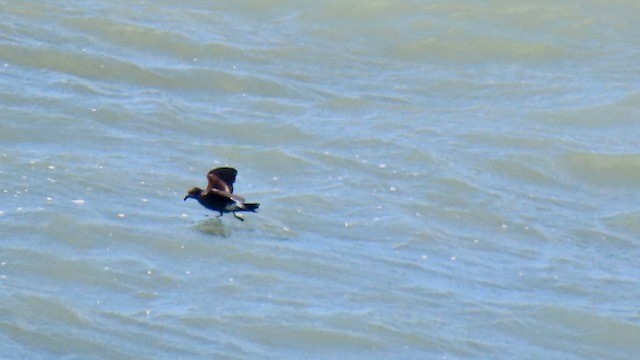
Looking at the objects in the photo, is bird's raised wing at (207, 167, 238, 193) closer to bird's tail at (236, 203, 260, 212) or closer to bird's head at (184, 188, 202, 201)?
bird's head at (184, 188, 202, 201)

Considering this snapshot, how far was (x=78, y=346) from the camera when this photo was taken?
571 cm

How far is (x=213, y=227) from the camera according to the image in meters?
7.45

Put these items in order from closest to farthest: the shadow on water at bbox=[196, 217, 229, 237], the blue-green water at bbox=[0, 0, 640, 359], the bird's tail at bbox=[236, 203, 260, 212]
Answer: the blue-green water at bbox=[0, 0, 640, 359]
the bird's tail at bbox=[236, 203, 260, 212]
the shadow on water at bbox=[196, 217, 229, 237]

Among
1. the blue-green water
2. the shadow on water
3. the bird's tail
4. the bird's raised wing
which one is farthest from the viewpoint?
the bird's raised wing

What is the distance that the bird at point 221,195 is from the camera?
285 inches

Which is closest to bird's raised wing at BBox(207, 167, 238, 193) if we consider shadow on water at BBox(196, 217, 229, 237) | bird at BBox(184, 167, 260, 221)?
bird at BBox(184, 167, 260, 221)

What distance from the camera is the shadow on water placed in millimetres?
7352

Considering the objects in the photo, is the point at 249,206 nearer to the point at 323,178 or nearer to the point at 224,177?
the point at 224,177

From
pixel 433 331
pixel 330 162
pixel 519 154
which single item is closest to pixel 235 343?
pixel 433 331

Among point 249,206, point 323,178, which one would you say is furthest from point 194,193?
point 323,178

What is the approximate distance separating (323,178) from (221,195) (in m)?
1.16

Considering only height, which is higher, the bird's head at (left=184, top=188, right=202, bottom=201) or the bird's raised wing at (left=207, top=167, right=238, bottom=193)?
the bird's raised wing at (left=207, top=167, right=238, bottom=193)

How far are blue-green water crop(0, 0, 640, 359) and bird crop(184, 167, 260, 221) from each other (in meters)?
0.15

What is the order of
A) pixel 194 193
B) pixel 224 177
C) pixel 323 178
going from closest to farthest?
pixel 194 193 < pixel 224 177 < pixel 323 178
